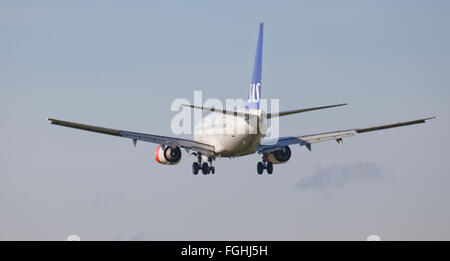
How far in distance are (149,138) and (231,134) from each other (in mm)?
7549

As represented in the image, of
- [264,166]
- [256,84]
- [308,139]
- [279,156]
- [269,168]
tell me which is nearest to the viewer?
[256,84]

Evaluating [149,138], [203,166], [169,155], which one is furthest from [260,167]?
[149,138]

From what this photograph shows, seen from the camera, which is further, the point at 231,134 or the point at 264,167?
the point at 264,167

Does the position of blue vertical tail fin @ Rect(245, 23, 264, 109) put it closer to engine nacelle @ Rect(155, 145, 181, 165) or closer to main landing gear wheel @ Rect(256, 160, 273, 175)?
main landing gear wheel @ Rect(256, 160, 273, 175)

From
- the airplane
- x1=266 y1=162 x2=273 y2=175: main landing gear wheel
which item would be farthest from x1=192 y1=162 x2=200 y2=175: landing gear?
x1=266 y1=162 x2=273 y2=175: main landing gear wheel

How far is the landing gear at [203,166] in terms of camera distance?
8419cm

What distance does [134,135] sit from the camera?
255 feet

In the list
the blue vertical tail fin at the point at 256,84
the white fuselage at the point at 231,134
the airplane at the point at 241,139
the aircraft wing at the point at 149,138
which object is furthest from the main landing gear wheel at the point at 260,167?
the blue vertical tail fin at the point at 256,84

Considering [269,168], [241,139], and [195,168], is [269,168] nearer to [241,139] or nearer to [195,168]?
[195,168]

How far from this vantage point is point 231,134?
77812 mm

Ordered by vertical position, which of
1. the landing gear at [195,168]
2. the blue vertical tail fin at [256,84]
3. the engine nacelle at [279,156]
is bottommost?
the landing gear at [195,168]

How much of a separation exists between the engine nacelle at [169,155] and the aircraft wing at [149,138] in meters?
0.78

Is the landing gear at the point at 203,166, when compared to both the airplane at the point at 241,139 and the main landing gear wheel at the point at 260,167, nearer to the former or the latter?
the airplane at the point at 241,139
